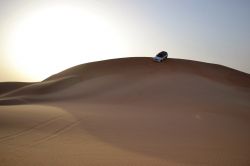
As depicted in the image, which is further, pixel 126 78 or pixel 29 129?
pixel 126 78

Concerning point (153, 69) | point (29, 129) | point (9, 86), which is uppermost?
point (9, 86)

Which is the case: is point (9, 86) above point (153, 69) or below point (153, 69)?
above

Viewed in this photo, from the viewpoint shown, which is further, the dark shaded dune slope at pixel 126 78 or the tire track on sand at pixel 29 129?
the dark shaded dune slope at pixel 126 78

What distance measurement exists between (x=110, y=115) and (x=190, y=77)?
11277 mm

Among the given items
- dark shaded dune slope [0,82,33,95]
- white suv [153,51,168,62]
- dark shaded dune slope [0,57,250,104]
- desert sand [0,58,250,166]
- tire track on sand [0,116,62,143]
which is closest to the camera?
desert sand [0,58,250,166]

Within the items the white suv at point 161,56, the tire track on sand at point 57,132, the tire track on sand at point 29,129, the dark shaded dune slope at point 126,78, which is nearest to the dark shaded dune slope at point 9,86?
the dark shaded dune slope at point 126,78

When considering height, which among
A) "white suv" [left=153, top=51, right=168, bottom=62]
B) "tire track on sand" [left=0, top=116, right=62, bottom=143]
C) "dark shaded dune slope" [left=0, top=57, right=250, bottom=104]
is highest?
"white suv" [left=153, top=51, right=168, bottom=62]

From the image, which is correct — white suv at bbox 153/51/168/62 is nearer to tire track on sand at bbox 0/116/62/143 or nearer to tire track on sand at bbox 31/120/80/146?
tire track on sand at bbox 0/116/62/143

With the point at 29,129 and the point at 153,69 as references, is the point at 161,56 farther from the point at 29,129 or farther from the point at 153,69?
the point at 29,129

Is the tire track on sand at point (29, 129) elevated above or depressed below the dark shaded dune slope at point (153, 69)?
below

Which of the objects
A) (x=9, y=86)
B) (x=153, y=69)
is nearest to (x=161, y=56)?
(x=153, y=69)

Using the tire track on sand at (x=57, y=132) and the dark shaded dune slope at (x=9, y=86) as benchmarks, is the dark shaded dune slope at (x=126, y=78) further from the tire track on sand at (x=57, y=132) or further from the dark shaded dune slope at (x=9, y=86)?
the tire track on sand at (x=57, y=132)

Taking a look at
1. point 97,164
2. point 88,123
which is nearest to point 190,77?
point 88,123

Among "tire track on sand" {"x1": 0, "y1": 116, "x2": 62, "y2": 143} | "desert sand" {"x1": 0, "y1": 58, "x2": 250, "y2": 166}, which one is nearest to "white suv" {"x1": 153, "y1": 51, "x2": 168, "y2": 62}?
"desert sand" {"x1": 0, "y1": 58, "x2": 250, "y2": 166}
